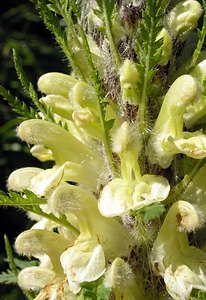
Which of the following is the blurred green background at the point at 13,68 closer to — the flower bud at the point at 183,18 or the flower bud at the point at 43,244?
the flower bud at the point at 43,244

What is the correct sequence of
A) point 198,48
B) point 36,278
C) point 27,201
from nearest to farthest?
point 27,201 < point 198,48 < point 36,278

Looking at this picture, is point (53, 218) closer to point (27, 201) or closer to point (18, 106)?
point (27, 201)

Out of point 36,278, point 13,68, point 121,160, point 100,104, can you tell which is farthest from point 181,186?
point 13,68

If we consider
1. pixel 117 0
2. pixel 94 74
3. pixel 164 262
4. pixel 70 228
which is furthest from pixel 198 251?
pixel 117 0

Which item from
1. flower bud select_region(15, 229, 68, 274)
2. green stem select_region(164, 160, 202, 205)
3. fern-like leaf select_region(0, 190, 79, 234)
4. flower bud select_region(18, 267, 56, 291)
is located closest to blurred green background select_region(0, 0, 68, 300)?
flower bud select_region(18, 267, 56, 291)

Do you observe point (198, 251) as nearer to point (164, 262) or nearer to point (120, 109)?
point (164, 262)

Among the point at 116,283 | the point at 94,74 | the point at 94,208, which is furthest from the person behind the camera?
the point at 94,208
